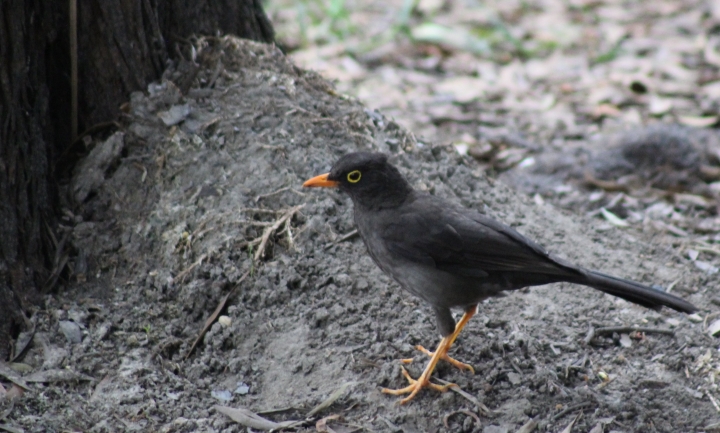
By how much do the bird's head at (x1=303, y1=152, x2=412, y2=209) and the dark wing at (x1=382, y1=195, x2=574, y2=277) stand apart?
0.24 meters

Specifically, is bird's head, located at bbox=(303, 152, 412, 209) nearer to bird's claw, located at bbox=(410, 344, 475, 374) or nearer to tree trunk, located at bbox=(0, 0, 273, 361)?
bird's claw, located at bbox=(410, 344, 475, 374)

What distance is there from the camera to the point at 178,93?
501 centimetres

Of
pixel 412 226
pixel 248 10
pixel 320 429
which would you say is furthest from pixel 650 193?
pixel 320 429

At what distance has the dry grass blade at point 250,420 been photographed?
12.7 feet

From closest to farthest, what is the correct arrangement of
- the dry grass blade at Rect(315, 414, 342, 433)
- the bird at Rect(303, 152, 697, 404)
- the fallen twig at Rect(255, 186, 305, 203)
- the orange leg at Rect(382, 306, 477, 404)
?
the dry grass blade at Rect(315, 414, 342, 433), the orange leg at Rect(382, 306, 477, 404), the bird at Rect(303, 152, 697, 404), the fallen twig at Rect(255, 186, 305, 203)

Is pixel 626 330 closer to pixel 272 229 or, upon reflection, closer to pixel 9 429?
pixel 272 229

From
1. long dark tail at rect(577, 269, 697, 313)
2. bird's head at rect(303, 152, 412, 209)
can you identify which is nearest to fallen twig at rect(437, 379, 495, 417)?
long dark tail at rect(577, 269, 697, 313)

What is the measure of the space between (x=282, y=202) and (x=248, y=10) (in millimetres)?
1581

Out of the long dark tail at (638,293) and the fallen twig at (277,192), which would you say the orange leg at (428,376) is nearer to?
the long dark tail at (638,293)

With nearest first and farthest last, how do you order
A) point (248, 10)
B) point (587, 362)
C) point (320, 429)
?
point (320, 429)
point (587, 362)
point (248, 10)

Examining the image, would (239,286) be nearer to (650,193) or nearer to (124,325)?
(124,325)

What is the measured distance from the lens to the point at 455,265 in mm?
4238

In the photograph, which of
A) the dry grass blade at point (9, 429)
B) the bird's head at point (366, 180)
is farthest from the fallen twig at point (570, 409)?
the dry grass blade at point (9, 429)

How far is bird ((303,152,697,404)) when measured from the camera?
13.6ft
